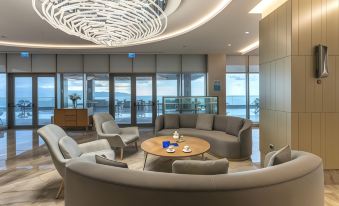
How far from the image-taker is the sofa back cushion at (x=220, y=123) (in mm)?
5566

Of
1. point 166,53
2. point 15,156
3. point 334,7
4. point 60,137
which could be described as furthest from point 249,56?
point 15,156

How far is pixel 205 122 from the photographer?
5.90m

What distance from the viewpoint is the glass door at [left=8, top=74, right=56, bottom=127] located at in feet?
28.5

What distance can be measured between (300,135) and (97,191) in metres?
3.11

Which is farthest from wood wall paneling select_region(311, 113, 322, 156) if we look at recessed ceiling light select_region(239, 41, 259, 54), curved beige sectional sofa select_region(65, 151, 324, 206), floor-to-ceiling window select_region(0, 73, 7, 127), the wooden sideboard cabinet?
floor-to-ceiling window select_region(0, 73, 7, 127)

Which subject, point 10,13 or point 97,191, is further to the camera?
point 10,13

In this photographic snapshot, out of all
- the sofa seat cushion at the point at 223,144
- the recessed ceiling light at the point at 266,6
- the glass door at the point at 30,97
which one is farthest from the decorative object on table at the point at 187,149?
the glass door at the point at 30,97

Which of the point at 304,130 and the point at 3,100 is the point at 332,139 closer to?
the point at 304,130

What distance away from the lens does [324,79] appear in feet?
10.8

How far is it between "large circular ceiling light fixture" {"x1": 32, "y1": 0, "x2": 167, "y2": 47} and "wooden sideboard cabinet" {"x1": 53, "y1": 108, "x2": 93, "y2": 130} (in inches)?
175

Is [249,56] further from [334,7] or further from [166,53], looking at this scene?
[334,7]

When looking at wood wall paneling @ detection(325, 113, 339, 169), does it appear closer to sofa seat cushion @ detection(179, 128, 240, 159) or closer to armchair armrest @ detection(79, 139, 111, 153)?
sofa seat cushion @ detection(179, 128, 240, 159)

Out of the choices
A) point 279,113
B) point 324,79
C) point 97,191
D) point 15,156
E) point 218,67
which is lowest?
point 15,156

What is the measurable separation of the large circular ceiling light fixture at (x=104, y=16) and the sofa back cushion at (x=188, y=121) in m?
2.88
